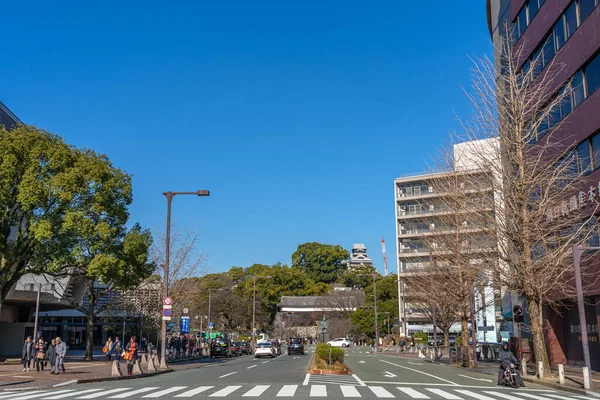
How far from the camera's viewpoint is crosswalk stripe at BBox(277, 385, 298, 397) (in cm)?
1420

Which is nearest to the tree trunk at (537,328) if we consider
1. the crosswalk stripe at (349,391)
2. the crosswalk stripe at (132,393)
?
the crosswalk stripe at (349,391)

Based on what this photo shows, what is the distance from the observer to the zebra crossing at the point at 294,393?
553 inches

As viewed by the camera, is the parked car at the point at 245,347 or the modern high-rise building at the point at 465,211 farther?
the parked car at the point at 245,347

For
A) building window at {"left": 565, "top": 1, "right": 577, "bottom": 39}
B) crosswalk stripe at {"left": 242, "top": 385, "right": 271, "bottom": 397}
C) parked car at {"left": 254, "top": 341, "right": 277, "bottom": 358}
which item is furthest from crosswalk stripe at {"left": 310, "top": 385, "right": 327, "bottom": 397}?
parked car at {"left": 254, "top": 341, "right": 277, "bottom": 358}

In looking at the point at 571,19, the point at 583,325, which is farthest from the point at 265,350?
the point at 571,19

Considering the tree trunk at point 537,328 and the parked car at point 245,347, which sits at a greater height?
the tree trunk at point 537,328

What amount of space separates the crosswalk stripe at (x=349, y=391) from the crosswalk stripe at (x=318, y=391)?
1.86ft

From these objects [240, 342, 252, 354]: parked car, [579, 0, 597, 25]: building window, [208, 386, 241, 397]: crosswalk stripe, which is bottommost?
[240, 342, 252, 354]: parked car

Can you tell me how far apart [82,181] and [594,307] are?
27.7 meters

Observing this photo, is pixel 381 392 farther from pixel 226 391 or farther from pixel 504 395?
pixel 226 391

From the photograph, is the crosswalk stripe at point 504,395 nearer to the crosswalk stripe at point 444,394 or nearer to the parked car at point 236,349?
the crosswalk stripe at point 444,394

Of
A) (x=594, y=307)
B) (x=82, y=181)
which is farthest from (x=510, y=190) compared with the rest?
(x=82, y=181)

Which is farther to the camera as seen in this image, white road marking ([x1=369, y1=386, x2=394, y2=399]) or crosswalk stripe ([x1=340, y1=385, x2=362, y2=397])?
crosswalk stripe ([x1=340, y1=385, x2=362, y2=397])

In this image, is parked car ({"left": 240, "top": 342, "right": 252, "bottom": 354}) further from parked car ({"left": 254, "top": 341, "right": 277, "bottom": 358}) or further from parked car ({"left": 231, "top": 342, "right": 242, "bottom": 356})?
parked car ({"left": 254, "top": 341, "right": 277, "bottom": 358})
